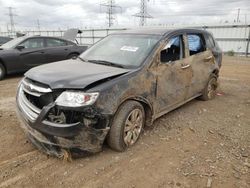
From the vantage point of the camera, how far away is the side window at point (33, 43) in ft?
28.0

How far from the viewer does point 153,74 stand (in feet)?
12.0

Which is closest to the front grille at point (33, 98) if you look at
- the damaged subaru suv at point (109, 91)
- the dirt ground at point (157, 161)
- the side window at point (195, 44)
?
the damaged subaru suv at point (109, 91)

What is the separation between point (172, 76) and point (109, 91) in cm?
152

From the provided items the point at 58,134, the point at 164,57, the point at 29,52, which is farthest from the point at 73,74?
the point at 29,52

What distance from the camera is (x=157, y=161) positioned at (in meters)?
3.19

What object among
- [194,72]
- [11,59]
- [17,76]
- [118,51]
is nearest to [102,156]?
[118,51]

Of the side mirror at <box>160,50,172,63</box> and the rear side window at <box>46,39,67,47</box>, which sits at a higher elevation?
the rear side window at <box>46,39,67,47</box>

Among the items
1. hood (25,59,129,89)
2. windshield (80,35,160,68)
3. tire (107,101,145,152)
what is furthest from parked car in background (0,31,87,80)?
tire (107,101,145,152)

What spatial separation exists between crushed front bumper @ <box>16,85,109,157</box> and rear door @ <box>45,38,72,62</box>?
6.23 metres

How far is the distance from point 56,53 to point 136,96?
6600 millimetres

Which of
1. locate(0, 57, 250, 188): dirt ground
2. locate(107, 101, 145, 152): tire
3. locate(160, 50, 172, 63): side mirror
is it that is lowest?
locate(0, 57, 250, 188): dirt ground

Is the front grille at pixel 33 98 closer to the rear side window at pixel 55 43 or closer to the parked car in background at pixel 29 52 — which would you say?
the parked car in background at pixel 29 52

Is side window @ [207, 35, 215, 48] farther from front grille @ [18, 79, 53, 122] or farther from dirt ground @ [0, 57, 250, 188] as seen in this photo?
front grille @ [18, 79, 53, 122]

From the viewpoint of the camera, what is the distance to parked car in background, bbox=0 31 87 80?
8141 mm
